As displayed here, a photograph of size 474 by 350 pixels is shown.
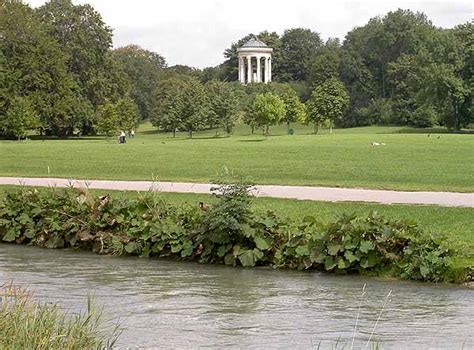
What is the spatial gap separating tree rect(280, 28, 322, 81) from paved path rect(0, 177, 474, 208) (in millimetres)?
120495

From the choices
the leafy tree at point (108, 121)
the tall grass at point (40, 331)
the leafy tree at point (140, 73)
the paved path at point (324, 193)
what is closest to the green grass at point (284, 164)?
the paved path at point (324, 193)

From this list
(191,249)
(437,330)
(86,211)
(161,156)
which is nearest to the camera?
(437,330)

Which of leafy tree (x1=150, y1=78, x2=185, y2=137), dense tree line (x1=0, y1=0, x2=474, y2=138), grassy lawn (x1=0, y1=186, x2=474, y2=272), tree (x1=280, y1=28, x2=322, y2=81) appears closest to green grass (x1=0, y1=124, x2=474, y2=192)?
grassy lawn (x1=0, y1=186, x2=474, y2=272)

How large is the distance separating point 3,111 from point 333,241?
6009cm

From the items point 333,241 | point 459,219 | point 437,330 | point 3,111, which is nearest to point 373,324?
point 437,330

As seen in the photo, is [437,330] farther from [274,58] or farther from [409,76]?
[274,58]

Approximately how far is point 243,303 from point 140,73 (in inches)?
4382

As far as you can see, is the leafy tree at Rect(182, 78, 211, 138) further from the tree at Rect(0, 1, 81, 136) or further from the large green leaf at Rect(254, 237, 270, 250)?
the large green leaf at Rect(254, 237, 270, 250)

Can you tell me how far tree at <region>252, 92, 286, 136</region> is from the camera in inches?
2985

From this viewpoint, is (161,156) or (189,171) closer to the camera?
(189,171)

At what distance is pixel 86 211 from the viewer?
54.5ft

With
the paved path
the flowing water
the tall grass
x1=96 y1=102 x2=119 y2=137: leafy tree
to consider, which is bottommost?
the flowing water

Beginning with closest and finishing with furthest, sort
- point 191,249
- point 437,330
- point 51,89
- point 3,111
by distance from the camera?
point 437,330, point 191,249, point 3,111, point 51,89

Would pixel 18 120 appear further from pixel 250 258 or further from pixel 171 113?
pixel 250 258
